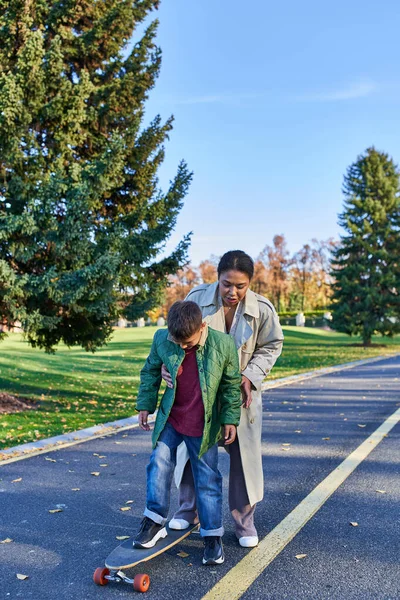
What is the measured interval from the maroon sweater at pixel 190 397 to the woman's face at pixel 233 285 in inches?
19.2

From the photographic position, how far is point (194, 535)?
4.29 m

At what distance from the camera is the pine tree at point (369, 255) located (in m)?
38.4

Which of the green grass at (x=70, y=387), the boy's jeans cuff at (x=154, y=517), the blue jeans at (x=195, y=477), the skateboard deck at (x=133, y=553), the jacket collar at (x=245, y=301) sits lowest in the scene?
the green grass at (x=70, y=387)

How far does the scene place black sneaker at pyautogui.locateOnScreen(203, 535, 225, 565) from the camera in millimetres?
3736

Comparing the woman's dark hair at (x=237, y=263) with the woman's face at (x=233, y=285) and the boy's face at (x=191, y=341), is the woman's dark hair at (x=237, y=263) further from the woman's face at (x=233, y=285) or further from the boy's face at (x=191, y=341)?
the boy's face at (x=191, y=341)

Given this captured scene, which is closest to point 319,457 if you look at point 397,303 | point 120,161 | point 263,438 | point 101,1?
point 263,438

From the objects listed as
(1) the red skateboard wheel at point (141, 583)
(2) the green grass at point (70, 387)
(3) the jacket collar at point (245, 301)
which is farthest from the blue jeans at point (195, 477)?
(2) the green grass at point (70, 387)

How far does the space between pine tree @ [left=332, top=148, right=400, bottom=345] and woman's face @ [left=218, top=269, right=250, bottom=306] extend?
1382 inches

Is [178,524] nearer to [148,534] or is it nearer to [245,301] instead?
[148,534]

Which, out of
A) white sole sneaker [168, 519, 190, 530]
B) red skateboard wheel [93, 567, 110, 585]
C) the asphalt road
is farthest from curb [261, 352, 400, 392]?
red skateboard wheel [93, 567, 110, 585]

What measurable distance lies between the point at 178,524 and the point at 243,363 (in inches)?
46.5

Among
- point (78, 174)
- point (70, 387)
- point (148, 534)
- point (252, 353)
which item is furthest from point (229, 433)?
point (70, 387)

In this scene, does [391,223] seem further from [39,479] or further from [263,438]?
[39,479]

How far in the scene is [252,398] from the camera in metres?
4.14
